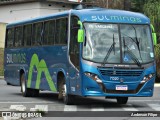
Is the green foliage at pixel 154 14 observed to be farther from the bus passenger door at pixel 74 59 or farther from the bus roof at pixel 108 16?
the bus passenger door at pixel 74 59

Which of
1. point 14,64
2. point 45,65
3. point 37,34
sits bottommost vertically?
point 14,64

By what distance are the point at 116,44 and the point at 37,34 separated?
Answer: 5545 mm

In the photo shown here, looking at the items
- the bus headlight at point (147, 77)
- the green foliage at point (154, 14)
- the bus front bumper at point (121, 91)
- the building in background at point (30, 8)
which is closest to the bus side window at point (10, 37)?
the bus front bumper at point (121, 91)

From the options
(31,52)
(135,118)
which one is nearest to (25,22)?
(31,52)

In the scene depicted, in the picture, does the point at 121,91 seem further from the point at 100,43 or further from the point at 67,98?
the point at 67,98

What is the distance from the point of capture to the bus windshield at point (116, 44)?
16.6 meters


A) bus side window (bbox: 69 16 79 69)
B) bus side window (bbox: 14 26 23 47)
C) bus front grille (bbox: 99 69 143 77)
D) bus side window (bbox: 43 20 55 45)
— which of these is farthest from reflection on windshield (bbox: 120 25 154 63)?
bus side window (bbox: 14 26 23 47)

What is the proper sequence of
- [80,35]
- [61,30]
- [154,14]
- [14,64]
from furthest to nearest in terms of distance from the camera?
[154,14], [14,64], [61,30], [80,35]

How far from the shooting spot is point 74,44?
1741 cm

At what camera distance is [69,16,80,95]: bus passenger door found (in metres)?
17.0

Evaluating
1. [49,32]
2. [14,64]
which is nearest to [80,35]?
[49,32]

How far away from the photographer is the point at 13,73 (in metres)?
24.8

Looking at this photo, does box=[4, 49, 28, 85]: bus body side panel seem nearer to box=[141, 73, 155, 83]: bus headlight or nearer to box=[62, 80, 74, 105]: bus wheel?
box=[62, 80, 74, 105]: bus wheel

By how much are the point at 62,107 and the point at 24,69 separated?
6.32 meters
